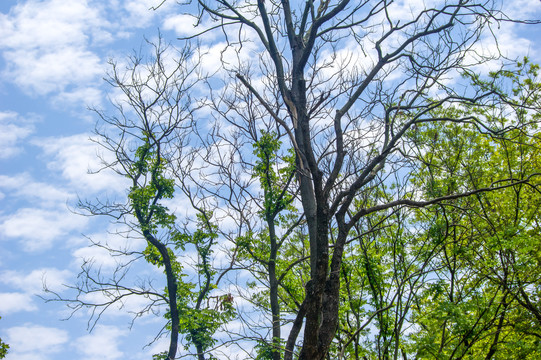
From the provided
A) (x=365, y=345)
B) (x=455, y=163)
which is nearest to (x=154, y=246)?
(x=365, y=345)

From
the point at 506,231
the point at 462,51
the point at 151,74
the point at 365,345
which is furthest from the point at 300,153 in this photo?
the point at 151,74

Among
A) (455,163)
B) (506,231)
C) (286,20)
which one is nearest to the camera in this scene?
(286,20)

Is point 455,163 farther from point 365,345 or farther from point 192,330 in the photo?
point 192,330

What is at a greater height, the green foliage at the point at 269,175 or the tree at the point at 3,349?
the green foliage at the point at 269,175

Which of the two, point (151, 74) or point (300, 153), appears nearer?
point (300, 153)

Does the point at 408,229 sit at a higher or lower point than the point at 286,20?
lower

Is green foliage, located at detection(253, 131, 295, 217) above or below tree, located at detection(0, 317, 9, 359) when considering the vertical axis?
above

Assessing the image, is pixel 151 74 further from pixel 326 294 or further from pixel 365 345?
pixel 326 294

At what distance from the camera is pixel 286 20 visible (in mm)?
8922

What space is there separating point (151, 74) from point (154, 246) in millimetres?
7198

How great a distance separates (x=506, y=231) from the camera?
462 inches

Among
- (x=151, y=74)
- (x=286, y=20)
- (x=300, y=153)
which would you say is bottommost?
(x=300, y=153)

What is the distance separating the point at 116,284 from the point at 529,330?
14414 millimetres

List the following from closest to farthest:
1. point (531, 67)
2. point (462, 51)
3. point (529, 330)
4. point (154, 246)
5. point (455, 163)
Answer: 1. point (462, 51)
2. point (529, 330)
3. point (455, 163)
4. point (531, 67)
5. point (154, 246)
